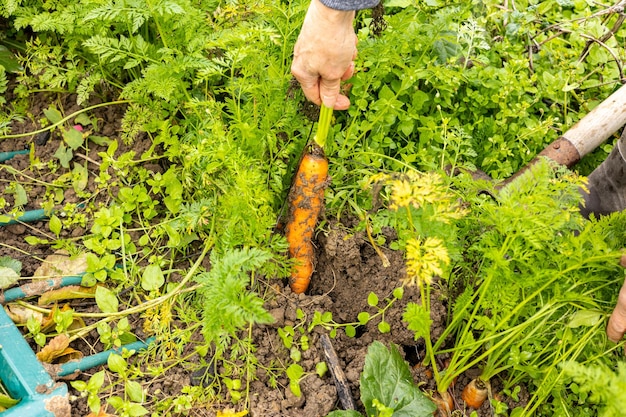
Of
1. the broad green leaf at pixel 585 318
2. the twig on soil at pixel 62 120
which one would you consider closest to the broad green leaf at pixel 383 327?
the broad green leaf at pixel 585 318

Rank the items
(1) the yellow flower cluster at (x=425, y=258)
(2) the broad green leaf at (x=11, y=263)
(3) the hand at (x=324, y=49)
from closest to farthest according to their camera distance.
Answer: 1. (1) the yellow flower cluster at (x=425, y=258)
2. (3) the hand at (x=324, y=49)
3. (2) the broad green leaf at (x=11, y=263)

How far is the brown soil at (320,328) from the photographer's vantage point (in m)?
2.17

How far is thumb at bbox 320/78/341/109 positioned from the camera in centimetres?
208

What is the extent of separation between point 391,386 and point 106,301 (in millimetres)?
1147

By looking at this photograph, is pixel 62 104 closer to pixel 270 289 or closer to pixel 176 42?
pixel 176 42

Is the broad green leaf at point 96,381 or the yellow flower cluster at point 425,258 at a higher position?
the yellow flower cluster at point 425,258

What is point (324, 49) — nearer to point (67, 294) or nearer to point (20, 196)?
point (67, 294)

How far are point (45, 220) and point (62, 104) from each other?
2.19 feet

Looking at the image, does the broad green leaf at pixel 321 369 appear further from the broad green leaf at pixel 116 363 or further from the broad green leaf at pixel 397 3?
the broad green leaf at pixel 397 3

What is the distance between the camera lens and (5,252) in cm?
248

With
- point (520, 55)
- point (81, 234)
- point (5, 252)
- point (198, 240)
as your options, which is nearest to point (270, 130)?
point (198, 240)

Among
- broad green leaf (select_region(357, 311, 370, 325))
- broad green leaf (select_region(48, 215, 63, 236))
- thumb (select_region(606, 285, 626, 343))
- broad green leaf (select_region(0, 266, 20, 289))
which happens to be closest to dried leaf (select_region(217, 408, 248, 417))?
broad green leaf (select_region(357, 311, 370, 325))

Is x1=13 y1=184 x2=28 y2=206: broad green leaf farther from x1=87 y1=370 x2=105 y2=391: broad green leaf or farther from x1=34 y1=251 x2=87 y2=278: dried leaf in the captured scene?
x1=87 y1=370 x2=105 y2=391: broad green leaf

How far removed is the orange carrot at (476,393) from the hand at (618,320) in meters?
0.48
